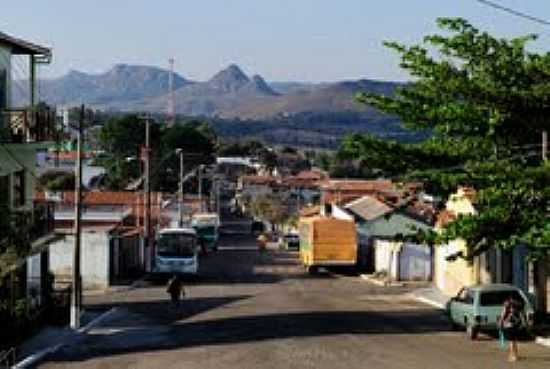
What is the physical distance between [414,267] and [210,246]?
33580 mm

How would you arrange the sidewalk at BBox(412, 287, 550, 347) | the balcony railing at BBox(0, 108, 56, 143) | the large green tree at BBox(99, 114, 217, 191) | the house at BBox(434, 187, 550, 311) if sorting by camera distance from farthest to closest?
the large green tree at BBox(99, 114, 217, 191) < the house at BBox(434, 187, 550, 311) < the balcony railing at BBox(0, 108, 56, 143) < the sidewalk at BBox(412, 287, 550, 347)

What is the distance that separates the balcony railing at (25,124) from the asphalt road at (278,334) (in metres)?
6.16

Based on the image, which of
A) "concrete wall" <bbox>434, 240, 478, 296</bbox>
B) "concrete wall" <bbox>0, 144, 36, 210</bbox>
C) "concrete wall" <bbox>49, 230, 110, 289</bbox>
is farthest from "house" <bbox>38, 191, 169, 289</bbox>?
"concrete wall" <bbox>434, 240, 478, 296</bbox>

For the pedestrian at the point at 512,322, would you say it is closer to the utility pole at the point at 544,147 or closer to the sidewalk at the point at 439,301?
the sidewalk at the point at 439,301

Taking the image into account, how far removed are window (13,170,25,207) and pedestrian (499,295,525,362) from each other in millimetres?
16080

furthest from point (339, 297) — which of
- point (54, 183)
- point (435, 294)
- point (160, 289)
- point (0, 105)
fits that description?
point (54, 183)

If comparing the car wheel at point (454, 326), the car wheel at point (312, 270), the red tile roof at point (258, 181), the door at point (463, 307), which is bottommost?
the car wheel at point (312, 270)

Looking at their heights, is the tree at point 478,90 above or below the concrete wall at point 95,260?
above

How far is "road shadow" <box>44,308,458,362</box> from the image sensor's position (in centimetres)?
3162

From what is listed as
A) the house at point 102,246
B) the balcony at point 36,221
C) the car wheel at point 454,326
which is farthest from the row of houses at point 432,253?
the house at point 102,246

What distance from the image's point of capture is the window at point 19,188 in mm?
38000

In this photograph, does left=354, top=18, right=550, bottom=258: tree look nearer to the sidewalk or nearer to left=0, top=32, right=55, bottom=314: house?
the sidewalk

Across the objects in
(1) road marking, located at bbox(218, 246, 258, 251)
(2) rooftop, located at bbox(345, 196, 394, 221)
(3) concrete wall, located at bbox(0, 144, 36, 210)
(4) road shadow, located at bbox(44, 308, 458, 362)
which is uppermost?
(3) concrete wall, located at bbox(0, 144, 36, 210)

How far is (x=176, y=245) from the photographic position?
206ft
